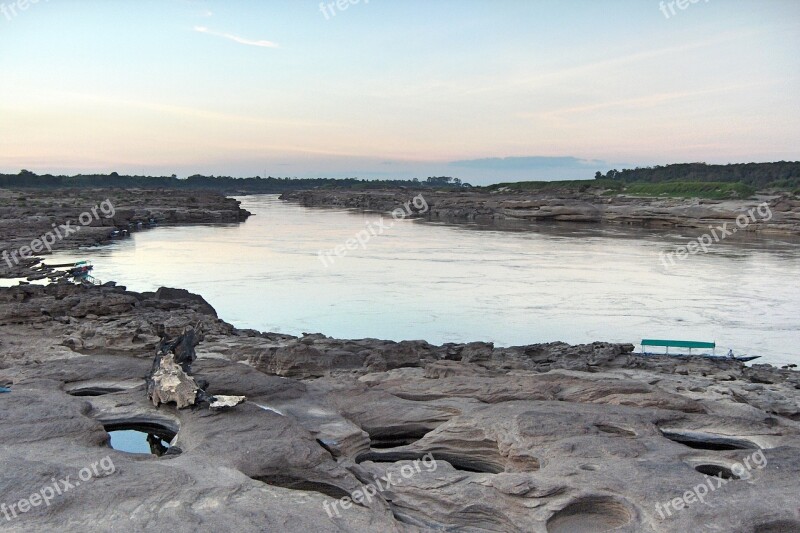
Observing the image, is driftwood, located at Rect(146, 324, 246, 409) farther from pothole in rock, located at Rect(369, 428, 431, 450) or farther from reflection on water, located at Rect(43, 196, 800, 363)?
reflection on water, located at Rect(43, 196, 800, 363)

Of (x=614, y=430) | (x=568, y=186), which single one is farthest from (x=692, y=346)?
(x=568, y=186)

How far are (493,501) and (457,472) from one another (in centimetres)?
84

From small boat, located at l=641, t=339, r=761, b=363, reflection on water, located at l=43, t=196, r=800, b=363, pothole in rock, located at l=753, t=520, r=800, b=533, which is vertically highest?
pothole in rock, located at l=753, t=520, r=800, b=533

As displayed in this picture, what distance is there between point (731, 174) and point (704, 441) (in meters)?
92.1

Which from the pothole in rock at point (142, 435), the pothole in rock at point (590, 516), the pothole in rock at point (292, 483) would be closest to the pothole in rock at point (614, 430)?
the pothole in rock at point (590, 516)

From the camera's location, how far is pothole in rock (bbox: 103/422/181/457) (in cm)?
927

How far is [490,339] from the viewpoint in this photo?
59.7ft

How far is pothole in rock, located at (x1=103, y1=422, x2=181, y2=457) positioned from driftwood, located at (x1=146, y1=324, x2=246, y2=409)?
359 mm

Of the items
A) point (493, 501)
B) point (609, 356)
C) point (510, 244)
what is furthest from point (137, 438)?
point (510, 244)

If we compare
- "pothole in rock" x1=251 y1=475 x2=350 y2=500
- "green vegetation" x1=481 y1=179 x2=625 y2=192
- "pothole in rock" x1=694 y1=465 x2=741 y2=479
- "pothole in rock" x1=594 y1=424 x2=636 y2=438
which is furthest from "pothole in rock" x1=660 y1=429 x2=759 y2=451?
"green vegetation" x1=481 y1=179 x2=625 y2=192

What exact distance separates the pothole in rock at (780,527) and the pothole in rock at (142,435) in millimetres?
7032

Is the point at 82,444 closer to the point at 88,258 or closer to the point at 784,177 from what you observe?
the point at 88,258

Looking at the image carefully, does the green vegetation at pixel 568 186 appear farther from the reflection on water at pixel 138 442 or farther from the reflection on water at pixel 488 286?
the reflection on water at pixel 138 442

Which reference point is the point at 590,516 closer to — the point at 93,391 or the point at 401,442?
the point at 401,442
